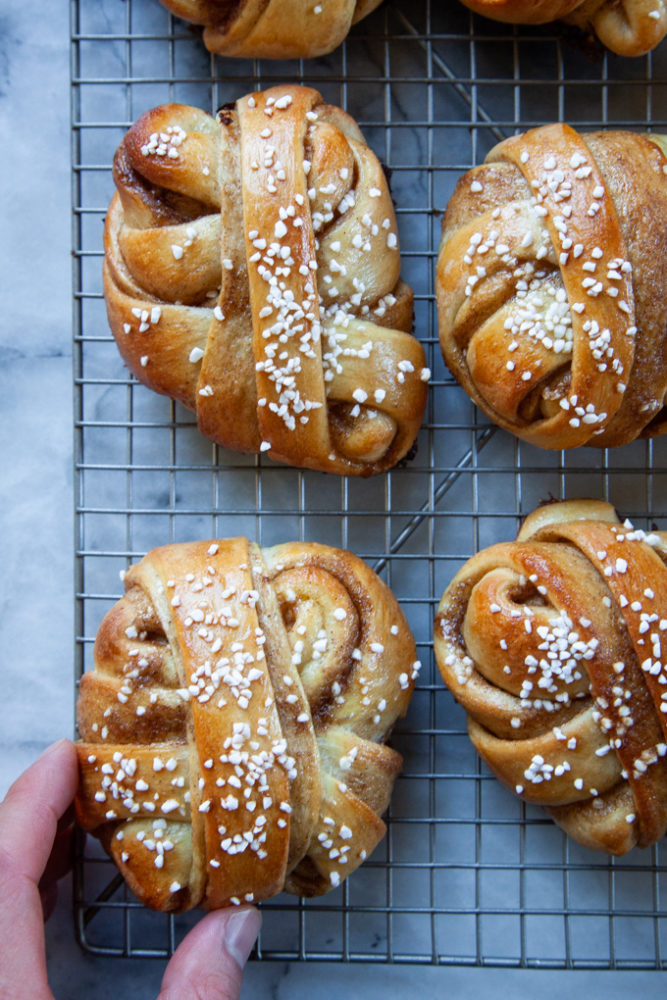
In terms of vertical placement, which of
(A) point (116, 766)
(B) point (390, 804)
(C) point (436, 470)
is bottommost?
(B) point (390, 804)

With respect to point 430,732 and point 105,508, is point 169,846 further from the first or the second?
point 105,508

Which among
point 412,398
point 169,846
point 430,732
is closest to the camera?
point 169,846

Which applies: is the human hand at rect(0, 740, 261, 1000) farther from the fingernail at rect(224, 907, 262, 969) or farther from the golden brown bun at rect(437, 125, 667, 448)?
the golden brown bun at rect(437, 125, 667, 448)

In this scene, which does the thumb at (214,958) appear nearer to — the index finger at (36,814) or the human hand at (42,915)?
the human hand at (42,915)

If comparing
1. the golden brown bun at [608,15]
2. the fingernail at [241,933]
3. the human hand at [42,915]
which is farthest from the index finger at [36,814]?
the golden brown bun at [608,15]

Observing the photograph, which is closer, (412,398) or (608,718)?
(608,718)

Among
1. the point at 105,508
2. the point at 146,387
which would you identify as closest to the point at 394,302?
the point at 146,387

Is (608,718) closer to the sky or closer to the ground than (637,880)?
closer to the sky
